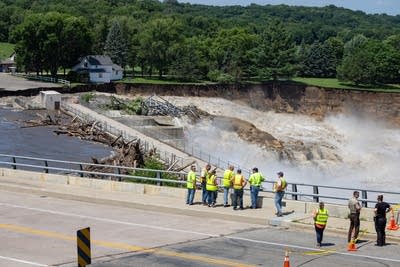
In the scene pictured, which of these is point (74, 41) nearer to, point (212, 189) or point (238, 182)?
point (212, 189)

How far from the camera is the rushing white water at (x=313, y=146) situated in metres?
65.9

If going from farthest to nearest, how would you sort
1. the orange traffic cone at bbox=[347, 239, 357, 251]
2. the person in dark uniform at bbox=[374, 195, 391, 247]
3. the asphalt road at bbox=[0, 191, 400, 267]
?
the person in dark uniform at bbox=[374, 195, 391, 247] → the orange traffic cone at bbox=[347, 239, 357, 251] → the asphalt road at bbox=[0, 191, 400, 267]

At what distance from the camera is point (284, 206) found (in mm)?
23750

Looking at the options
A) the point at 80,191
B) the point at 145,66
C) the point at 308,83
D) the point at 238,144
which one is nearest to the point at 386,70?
the point at 308,83

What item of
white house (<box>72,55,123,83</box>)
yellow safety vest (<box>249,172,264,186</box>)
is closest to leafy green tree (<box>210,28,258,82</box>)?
white house (<box>72,55,123,83</box>)

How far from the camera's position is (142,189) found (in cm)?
2762

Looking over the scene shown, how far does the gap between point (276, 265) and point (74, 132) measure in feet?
149

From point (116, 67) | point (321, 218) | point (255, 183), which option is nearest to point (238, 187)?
point (255, 183)

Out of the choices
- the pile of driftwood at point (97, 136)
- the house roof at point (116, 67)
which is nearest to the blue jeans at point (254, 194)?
the pile of driftwood at point (97, 136)

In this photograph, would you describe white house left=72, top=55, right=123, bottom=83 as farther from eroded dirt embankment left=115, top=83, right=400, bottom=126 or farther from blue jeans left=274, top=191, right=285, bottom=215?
blue jeans left=274, top=191, right=285, bottom=215

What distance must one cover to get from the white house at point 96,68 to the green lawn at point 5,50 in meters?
29.8

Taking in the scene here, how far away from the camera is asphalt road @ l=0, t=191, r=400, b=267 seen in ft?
57.0

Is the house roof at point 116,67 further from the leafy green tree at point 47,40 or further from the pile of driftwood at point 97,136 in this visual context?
the pile of driftwood at point 97,136

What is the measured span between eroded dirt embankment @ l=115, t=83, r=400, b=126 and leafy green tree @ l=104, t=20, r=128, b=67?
1978cm
